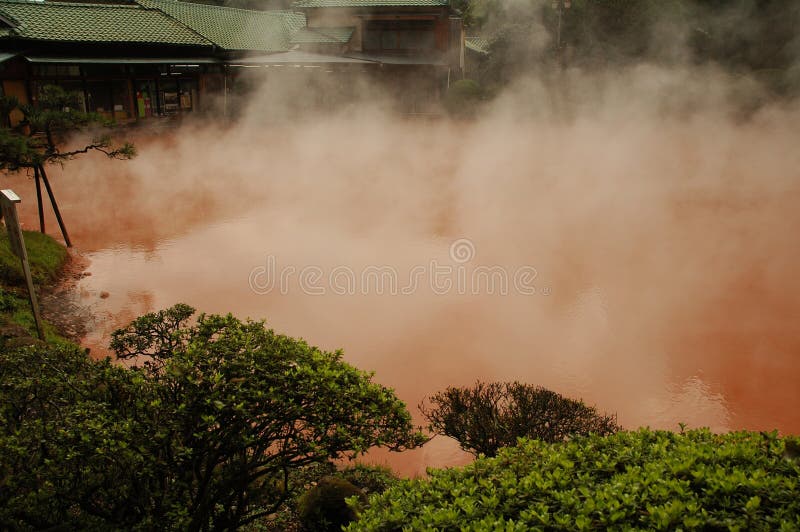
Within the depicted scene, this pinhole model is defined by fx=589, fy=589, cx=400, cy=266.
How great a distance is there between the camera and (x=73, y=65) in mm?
19766

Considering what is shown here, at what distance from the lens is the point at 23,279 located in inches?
402

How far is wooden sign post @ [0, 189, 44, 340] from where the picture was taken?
6805 millimetres

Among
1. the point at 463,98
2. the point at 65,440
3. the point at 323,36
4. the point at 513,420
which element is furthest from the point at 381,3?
the point at 65,440

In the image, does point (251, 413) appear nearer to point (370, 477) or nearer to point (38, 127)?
point (370, 477)

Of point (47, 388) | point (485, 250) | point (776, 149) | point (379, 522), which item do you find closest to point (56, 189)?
point (485, 250)

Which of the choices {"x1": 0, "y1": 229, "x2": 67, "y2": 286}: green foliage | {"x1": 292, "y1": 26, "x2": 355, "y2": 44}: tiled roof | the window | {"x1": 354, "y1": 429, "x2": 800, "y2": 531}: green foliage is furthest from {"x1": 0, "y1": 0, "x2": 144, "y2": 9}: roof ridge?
{"x1": 354, "y1": 429, "x2": 800, "y2": 531}: green foliage

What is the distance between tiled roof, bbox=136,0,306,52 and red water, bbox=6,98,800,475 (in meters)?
6.24

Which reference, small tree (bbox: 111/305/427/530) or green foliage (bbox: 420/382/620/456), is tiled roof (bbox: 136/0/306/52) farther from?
small tree (bbox: 111/305/427/530)

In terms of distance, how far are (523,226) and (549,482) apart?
1142 cm

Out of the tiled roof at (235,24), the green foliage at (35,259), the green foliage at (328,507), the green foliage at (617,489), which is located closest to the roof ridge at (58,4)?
the tiled roof at (235,24)

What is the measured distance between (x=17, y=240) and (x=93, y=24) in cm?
1735

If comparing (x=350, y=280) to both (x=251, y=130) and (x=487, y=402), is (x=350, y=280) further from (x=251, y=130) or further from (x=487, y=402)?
(x=251, y=130)

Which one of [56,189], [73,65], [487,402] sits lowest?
[487,402]

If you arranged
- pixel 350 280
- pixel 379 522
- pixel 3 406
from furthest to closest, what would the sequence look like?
1. pixel 350 280
2. pixel 3 406
3. pixel 379 522
